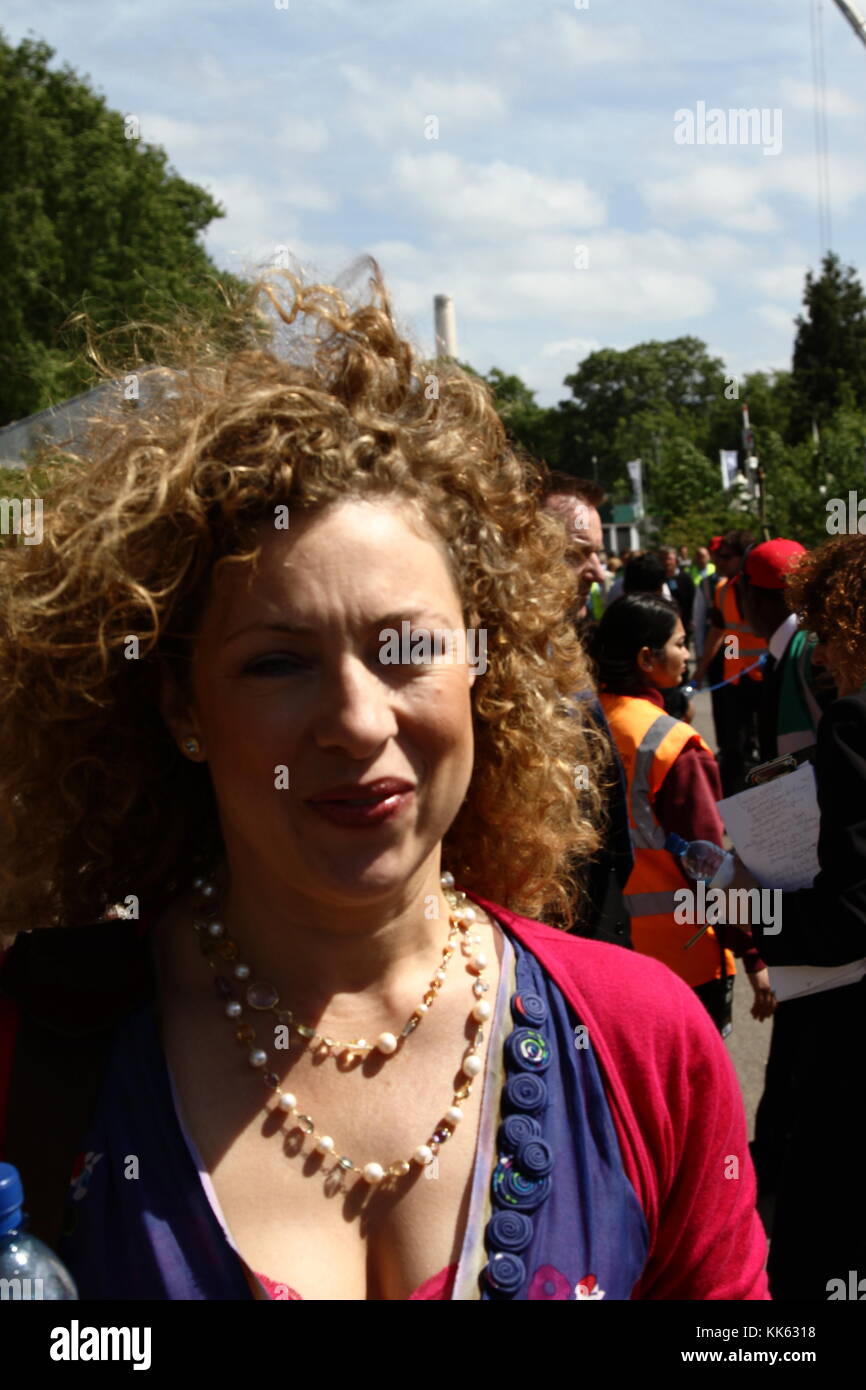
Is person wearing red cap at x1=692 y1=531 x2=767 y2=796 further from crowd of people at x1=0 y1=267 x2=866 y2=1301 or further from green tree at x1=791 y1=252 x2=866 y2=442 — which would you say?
green tree at x1=791 y1=252 x2=866 y2=442

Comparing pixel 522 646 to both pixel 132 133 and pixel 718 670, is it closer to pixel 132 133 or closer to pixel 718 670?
pixel 132 133

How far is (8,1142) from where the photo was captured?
1.50m

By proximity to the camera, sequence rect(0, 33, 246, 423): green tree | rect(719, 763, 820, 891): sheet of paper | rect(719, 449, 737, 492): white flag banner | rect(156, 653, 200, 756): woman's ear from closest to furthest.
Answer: rect(156, 653, 200, 756): woman's ear, rect(719, 763, 820, 891): sheet of paper, rect(0, 33, 246, 423): green tree, rect(719, 449, 737, 492): white flag banner

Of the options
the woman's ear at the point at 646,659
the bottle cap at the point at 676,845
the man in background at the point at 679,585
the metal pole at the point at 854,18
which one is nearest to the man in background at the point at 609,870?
the bottle cap at the point at 676,845

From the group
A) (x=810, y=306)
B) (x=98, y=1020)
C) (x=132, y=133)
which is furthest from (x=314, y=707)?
(x=810, y=306)

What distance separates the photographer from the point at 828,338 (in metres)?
72.4

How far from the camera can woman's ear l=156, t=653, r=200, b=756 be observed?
1.75 metres

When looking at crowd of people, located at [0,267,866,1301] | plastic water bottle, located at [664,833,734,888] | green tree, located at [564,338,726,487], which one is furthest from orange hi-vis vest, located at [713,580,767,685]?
green tree, located at [564,338,726,487]

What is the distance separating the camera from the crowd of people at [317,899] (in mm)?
1555

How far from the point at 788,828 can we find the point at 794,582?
2.62 feet

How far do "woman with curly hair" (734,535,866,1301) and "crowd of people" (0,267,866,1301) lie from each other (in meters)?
1.05

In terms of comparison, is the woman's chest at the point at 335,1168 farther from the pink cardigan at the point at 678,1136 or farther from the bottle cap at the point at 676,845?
the bottle cap at the point at 676,845

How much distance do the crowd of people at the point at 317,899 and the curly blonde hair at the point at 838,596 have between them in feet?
4.65

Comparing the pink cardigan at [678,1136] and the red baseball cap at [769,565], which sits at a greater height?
the red baseball cap at [769,565]
